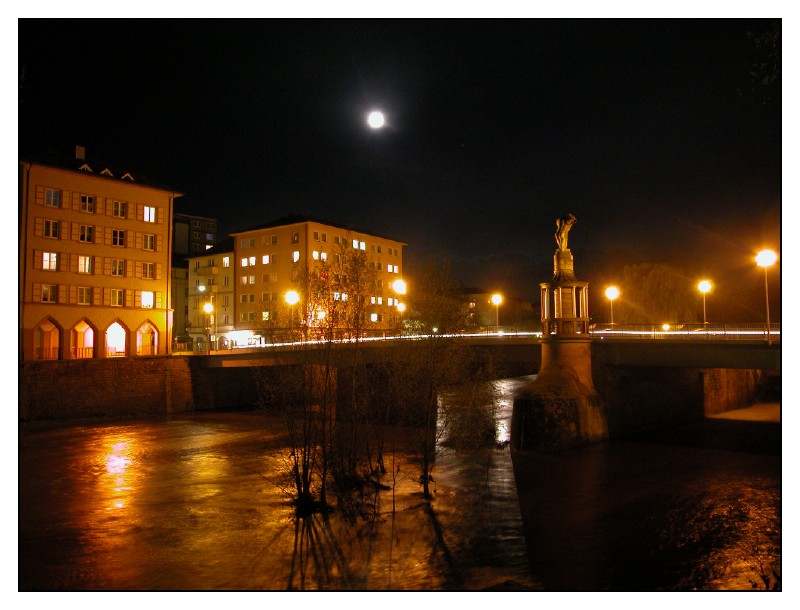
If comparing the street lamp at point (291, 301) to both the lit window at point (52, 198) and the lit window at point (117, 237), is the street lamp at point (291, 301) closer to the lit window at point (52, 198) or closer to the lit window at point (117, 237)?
the lit window at point (52, 198)

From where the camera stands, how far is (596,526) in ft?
64.7

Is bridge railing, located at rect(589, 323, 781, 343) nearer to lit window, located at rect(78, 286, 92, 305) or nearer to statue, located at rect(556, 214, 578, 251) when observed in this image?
statue, located at rect(556, 214, 578, 251)

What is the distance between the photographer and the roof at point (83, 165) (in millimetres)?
53253

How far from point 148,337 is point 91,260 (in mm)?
8748

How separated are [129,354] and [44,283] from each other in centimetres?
893

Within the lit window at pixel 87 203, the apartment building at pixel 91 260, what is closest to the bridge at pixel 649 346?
the apartment building at pixel 91 260

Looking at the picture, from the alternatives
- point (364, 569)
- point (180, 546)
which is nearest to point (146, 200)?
point (180, 546)

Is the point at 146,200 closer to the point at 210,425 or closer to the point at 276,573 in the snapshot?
the point at 210,425

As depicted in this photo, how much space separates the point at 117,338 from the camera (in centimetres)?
5834

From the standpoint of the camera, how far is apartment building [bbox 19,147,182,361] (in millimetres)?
51406

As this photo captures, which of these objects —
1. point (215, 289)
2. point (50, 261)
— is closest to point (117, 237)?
point (50, 261)

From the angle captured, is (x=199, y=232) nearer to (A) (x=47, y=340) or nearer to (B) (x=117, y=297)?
(B) (x=117, y=297)

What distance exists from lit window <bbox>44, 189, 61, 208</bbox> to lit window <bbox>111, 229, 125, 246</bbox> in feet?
17.1

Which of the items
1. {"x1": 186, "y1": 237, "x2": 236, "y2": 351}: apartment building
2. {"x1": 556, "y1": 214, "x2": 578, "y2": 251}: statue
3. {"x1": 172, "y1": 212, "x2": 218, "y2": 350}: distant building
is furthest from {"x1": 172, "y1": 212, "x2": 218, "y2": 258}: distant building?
{"x1": 556, "y1": 214, "x2": 578, "y2": 251}: statue
